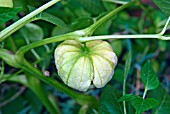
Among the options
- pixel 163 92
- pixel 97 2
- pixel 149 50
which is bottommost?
pixel 149 50

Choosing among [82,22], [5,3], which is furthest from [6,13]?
Answer: [82,22]

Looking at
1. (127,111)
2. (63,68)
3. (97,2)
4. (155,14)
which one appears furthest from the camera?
(155,14)

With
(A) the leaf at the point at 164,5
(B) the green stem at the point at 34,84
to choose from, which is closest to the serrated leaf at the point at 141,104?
(A) the leaf at the point at 164,5

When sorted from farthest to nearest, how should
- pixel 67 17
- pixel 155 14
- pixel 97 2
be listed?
pixel 155 14 → pixel 67 17 → pixel 97 2

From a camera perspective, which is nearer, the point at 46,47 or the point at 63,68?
the point at 63,68

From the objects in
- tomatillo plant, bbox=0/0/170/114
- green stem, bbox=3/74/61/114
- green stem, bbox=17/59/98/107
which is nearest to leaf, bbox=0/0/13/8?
tomatillo plant, bbox=0/0/170/114

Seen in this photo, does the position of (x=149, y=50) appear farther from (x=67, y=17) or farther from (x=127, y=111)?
(x=127, y=111)

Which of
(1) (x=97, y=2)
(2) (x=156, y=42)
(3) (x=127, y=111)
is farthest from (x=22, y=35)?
(2) (x=156, y=42)
